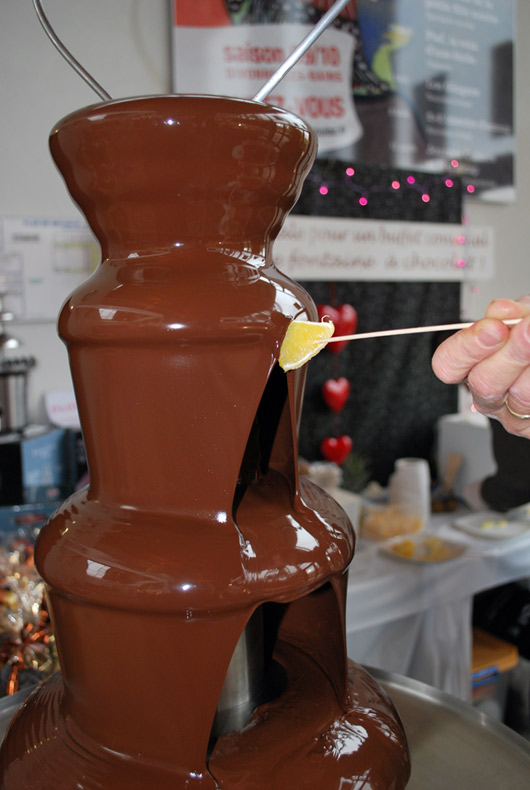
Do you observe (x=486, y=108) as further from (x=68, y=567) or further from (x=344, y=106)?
(x=68, y=567)

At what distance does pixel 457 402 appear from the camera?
287cm

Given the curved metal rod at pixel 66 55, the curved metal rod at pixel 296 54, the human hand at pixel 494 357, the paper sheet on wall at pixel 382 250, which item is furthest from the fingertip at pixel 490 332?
the paper sheet on wall at pixel 382 250

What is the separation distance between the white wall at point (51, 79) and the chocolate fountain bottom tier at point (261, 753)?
1504 mm

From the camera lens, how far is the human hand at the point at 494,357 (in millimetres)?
541

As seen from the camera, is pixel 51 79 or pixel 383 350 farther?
pixel 383 350

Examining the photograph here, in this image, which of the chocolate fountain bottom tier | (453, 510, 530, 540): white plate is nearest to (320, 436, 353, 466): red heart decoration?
(453, 510, 530, 540): white plate

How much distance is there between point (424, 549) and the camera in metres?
1.95

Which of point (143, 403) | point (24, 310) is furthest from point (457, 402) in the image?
point (143, 403)

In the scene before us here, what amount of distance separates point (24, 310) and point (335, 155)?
1209 mm

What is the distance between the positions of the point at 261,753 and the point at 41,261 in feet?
5.52

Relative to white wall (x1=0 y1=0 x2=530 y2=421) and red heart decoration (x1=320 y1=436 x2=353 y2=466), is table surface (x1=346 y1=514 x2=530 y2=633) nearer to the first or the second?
red heart decoration (x1=320 y1=436 x2=353 y2=466)

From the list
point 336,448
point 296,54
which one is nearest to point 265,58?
point 336,448

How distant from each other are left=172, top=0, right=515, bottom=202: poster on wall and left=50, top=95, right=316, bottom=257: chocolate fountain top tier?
5.63 feet

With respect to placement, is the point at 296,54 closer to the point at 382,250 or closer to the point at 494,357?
the point at 494,357
